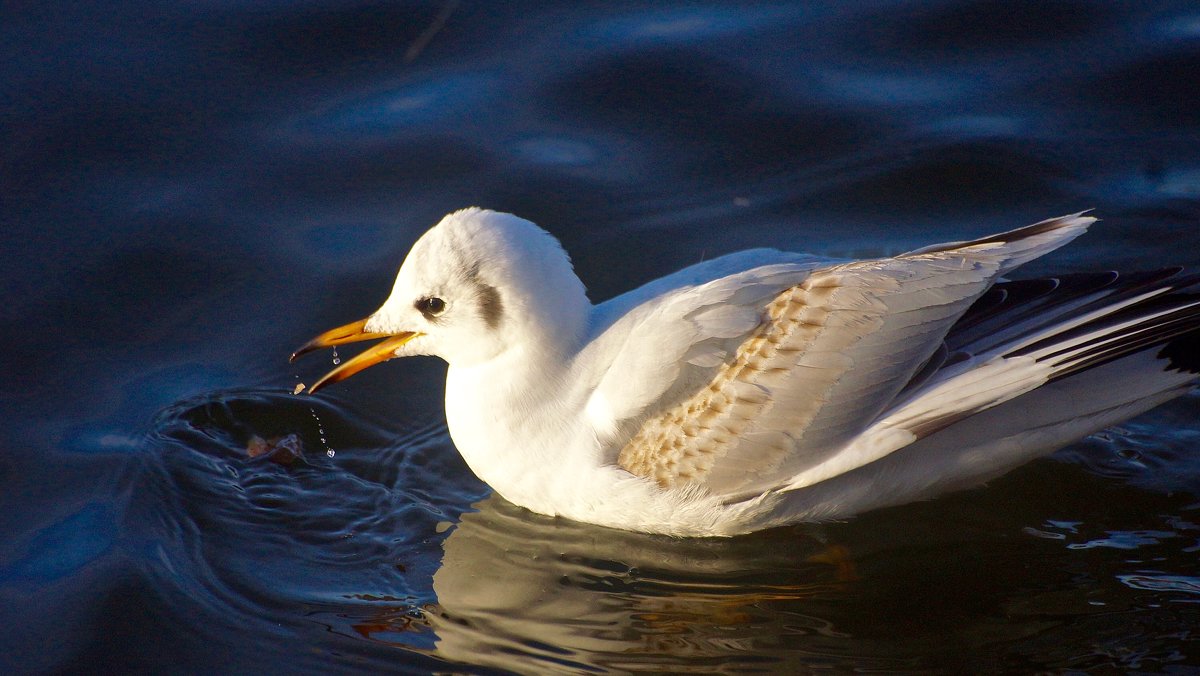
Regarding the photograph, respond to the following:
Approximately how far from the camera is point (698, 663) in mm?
5371

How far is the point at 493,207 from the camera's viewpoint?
8.27 m

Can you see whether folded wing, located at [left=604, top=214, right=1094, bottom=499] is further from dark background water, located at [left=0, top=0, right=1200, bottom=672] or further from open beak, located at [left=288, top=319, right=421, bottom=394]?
open beak, located at [left=288, top=319, right=421, bottom=394]

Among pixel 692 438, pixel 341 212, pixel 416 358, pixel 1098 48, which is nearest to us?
pixel 692 438

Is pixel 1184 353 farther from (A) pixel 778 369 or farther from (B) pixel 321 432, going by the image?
(B) pixel 321 432

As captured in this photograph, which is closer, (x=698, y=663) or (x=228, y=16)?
(x=698, y=663)

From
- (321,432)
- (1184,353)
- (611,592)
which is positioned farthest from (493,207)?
(1184,353)

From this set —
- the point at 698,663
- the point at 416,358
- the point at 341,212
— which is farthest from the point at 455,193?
the point at 698,663

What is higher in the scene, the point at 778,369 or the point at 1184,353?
the point at 778,369

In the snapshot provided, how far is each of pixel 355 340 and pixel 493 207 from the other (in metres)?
2.33

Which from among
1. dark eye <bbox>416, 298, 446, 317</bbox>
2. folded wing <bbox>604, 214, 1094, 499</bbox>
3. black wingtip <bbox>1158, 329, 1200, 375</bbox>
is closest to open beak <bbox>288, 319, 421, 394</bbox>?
dark eye <bbox>416, 298, 446, 317</bbox>

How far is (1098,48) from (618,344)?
16.6 feet

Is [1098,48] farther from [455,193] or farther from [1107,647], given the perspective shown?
[1107,647]

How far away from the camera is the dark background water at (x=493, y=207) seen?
5629 mm

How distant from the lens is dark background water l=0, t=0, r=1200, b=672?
5629mm
